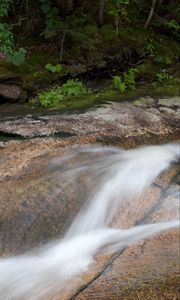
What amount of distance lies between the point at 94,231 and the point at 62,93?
4287 mm

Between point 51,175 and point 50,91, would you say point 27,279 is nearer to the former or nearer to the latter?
point 51,175

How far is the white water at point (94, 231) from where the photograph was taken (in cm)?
509

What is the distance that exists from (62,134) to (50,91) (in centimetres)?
241

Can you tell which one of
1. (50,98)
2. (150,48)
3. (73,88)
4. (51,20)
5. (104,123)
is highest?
(51,20)

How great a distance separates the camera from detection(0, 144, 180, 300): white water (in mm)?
5089

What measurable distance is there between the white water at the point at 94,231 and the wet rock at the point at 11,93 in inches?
115

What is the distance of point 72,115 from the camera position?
8.18 m

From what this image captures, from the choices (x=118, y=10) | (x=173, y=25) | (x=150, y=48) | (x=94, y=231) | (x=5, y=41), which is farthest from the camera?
(x=173, y=25)

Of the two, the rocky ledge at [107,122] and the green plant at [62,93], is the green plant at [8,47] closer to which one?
the green plant at [62,93]

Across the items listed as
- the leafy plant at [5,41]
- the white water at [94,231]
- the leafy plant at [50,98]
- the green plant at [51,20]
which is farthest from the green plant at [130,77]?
the white water at [94,231]

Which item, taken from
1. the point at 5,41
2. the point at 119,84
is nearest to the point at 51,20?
the point at 5,41

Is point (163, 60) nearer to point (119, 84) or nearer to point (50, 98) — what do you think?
point (119, 84)

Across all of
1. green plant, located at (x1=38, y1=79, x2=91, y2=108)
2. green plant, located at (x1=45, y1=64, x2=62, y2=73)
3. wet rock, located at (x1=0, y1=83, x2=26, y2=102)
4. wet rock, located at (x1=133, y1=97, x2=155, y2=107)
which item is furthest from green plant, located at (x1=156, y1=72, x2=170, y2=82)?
wet rock, located at (x1=0, y1=83, x2=26, y2=102)

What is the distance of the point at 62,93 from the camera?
31.2ft
